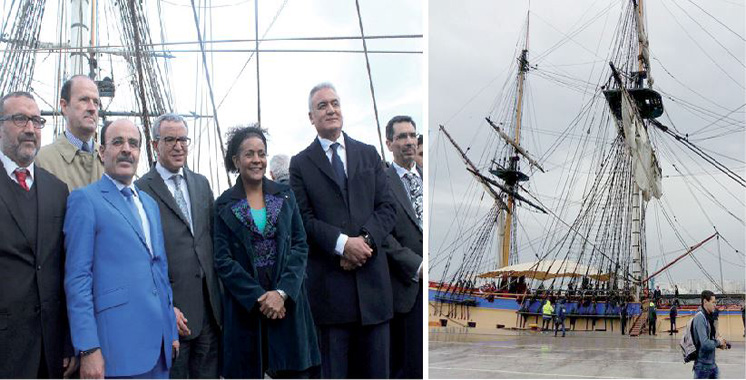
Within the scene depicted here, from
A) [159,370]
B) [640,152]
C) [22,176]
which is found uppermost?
[640,152]

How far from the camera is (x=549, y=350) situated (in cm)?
1348

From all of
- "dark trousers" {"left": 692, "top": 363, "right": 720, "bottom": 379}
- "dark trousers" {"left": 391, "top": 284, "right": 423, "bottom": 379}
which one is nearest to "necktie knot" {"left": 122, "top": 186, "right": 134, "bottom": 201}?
"dark trousers" {"left": 391, "top": 284, "right": 423, "bottom": 379}

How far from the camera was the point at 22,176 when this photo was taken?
8.04 feet

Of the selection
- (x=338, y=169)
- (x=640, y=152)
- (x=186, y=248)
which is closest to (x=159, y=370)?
(x=186, y=248)

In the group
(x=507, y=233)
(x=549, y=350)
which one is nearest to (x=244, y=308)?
(x=549, y=350)

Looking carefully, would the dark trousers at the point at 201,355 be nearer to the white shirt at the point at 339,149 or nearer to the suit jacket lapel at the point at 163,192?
the suit jacket lapel at the point at 163,192

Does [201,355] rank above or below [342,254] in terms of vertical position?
below

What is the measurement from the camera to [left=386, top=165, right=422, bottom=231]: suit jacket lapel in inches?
127

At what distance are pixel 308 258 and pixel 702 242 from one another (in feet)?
72.2

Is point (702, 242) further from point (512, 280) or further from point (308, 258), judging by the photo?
point (308, 258)

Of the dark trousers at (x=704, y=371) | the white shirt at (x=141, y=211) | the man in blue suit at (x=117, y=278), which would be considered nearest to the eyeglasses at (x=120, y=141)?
the man in blue suit at (x=117, y=278)

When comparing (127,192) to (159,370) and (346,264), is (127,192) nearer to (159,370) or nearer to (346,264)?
(159,370)

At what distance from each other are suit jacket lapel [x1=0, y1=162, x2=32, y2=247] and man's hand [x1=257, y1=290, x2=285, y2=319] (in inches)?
31.3

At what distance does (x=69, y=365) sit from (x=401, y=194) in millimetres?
1499
